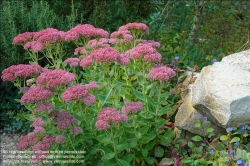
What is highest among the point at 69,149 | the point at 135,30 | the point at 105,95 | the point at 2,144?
the point at 135,30

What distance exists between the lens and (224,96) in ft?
8.76

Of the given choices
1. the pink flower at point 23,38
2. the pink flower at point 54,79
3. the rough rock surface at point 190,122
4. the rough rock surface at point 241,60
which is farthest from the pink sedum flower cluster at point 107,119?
the rough rock surface at point 241,60

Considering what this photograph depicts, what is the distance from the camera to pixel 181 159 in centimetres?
281

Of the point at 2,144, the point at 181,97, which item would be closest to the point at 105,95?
the point at 181,97

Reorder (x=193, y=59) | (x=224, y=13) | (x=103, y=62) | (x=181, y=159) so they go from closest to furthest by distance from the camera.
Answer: (x=103, y=62) → (x=181, y=159) → (x=193, y=59) → (x=224, y=13)

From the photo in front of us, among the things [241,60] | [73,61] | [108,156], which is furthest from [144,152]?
[241,60]

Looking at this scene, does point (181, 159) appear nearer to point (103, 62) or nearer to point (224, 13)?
point (103, 62)

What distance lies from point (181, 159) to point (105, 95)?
0.74m

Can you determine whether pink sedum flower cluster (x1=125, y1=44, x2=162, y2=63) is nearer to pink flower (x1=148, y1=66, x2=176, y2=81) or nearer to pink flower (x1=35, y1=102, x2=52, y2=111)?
pink flower (x1=148, y1=66, x2=176, y2=81)

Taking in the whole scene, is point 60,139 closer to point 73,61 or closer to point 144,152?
point 144,152

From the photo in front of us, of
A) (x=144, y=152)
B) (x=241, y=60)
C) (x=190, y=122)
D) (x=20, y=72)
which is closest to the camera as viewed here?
(x=20, y=72)

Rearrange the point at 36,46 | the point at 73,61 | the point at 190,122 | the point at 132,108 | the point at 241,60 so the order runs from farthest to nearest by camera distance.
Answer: the point at 241,60 → the point at 73,61 → the point at 190,122 → the point at 36,46 → the point at 132,108

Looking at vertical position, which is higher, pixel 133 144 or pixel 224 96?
pixel 224 96

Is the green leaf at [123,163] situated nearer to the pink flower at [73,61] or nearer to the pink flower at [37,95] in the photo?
the pink flower at [37,95]
